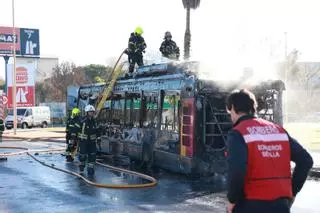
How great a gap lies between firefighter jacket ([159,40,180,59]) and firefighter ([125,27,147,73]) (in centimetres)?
56

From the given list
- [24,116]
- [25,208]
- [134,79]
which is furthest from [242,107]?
[24,116]

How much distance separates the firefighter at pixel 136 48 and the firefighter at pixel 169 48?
579 mm

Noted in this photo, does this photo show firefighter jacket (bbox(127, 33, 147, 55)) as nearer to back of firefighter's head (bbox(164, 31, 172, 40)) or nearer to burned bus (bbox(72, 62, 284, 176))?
back of firefighter's head (bbox(164, 31, 172, 40))

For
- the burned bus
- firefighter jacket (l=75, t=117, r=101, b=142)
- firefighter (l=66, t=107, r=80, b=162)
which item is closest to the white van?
firefighter (l=66, t=107, r=80, b=162)

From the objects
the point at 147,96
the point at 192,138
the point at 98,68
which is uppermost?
the point at 98,68

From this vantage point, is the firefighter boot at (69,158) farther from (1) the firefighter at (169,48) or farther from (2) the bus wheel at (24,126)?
(2) the bus wheel at (24,126)

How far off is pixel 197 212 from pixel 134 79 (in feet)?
22.2

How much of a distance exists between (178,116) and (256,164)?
8.49m

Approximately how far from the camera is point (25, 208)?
28.0 ft

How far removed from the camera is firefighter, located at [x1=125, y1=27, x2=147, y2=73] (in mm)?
15492

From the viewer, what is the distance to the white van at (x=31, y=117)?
44528 mm

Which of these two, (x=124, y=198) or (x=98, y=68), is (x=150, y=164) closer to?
(x=124, y=198)

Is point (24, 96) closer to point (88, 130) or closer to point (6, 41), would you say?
point (6, 41)

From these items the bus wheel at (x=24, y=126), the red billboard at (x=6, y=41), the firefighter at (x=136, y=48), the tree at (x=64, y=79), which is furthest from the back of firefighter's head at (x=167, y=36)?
the tree at (x=64, y=79)
